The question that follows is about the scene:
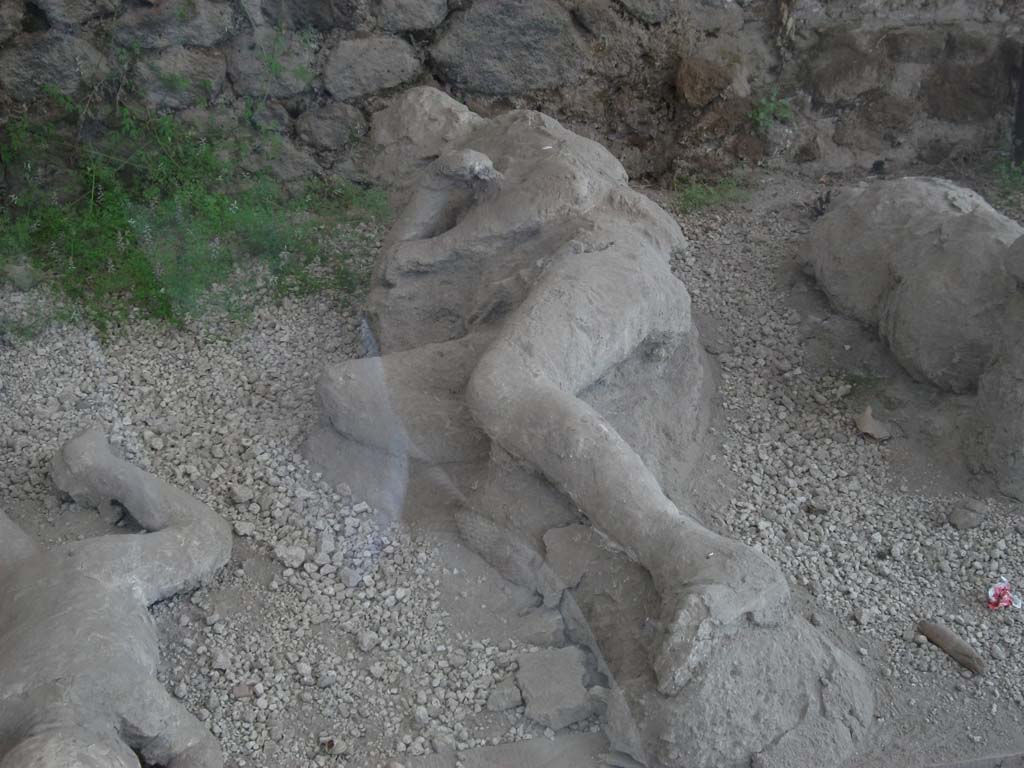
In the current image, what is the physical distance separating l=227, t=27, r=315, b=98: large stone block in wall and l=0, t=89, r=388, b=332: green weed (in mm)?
244

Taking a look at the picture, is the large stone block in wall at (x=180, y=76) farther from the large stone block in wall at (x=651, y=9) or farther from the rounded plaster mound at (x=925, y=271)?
the rounded plaster mound at (x=925, y=271)

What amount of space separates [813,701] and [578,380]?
0.93 m

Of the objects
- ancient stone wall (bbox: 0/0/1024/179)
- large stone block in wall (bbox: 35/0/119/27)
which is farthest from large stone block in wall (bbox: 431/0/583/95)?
large stone block in wall (bbox: 35/0/119/27)

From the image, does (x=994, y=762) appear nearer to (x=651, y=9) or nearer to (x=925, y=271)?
(x=925, y=271)

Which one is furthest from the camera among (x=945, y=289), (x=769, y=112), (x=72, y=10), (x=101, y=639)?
(x=769, y=112)

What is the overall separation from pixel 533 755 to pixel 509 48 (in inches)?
117

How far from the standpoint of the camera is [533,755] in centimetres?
228

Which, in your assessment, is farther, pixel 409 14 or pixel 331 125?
pixel 331 125

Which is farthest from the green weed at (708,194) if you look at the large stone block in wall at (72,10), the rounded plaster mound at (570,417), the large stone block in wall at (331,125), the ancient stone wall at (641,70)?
the large stone block in wall at (72,10)

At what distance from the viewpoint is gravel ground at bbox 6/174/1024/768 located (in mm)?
2414

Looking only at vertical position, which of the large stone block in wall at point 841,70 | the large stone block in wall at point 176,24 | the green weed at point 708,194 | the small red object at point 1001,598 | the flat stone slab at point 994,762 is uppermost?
the large stone block in wall at point 841,70

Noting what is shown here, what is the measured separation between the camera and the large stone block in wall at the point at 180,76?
163 inches

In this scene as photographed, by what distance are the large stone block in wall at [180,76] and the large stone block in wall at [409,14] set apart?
2.07 ft

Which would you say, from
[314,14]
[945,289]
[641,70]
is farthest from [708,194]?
[314,14]
